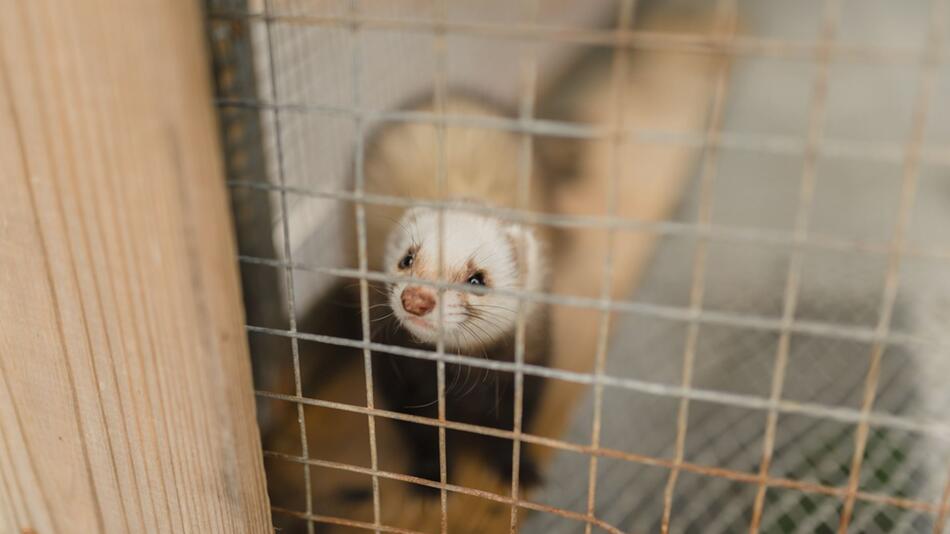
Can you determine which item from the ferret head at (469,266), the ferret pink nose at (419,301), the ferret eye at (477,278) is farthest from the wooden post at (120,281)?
Answer: the ferret eye at (477,278)

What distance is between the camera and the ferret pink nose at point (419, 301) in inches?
46.4

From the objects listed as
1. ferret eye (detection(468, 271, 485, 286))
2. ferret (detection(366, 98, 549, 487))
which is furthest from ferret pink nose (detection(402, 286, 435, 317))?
ferret eye (detection(468, 271, 485, 286))

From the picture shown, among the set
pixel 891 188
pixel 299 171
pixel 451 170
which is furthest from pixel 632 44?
pixel 891 188

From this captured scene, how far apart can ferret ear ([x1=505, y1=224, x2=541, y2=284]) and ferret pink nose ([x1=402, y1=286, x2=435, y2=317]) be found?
0.80ft

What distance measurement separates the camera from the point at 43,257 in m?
0.66

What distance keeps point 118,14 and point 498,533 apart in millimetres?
994

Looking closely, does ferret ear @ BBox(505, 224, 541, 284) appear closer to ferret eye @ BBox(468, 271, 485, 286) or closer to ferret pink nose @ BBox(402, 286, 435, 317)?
ferret eye @ BBox(468, 271, 485, 286)

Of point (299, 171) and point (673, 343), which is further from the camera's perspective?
point (673, 343)

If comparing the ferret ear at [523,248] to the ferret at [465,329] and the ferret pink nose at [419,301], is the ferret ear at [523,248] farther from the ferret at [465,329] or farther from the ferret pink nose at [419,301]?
the ferret pink nose at [419,301]

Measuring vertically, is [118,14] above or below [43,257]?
above

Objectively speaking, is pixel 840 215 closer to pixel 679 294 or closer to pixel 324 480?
pixel 679 294

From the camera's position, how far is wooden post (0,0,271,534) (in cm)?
57

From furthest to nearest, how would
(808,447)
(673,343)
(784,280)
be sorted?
1. (784,280)
2. (673,343)
3. (808,447)

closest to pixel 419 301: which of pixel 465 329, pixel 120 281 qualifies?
pixel 465 329
